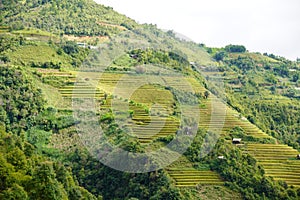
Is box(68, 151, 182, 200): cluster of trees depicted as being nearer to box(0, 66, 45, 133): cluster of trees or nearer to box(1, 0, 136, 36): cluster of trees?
box(0, 66, 45, 133): cluster of trees

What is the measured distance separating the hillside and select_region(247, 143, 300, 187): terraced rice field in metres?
0.06

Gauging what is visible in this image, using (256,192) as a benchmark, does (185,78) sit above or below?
above

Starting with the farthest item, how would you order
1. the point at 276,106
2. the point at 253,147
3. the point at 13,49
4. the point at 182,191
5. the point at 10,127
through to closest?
the point at 276,106, the point at 13,49, the point at 253,147, the point at 10,127, the point at 182,191

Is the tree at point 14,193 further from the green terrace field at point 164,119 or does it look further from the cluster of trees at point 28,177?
the green terrace field at point 164,119

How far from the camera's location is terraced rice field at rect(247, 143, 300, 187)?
28969 mm

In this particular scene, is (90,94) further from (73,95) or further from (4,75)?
(4,75)

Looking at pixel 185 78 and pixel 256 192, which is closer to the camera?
pixel 256 192

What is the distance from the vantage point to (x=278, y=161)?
30.4 meters

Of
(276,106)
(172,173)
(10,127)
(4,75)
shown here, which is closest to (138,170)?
(172,173)

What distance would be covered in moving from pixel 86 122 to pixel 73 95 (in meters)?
2.91

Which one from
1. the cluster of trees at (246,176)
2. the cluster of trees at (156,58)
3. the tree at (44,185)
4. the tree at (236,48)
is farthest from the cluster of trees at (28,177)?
the tree at (236,48)

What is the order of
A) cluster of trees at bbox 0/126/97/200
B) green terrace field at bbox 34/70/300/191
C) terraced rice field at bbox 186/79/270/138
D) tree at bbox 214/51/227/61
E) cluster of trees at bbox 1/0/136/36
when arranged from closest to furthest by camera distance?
cluster of trees at bbox 0/126/97/200 < green terrace field at bbox 34/70/300/191 < terraced rice field at bbox 186/79/270/138 < cluster of trees at bbox 1/0/136/36 < tree at bbox 214/51/227/61

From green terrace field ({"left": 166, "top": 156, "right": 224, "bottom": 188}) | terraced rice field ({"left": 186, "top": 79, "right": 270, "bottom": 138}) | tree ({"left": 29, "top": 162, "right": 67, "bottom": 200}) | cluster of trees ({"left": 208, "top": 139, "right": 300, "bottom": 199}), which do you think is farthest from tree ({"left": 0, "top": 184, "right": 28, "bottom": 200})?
terraced rice field ({"left": 186, "top": 79, "right": 270, "bottom": 138})

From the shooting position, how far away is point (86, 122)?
30531 millimetres
